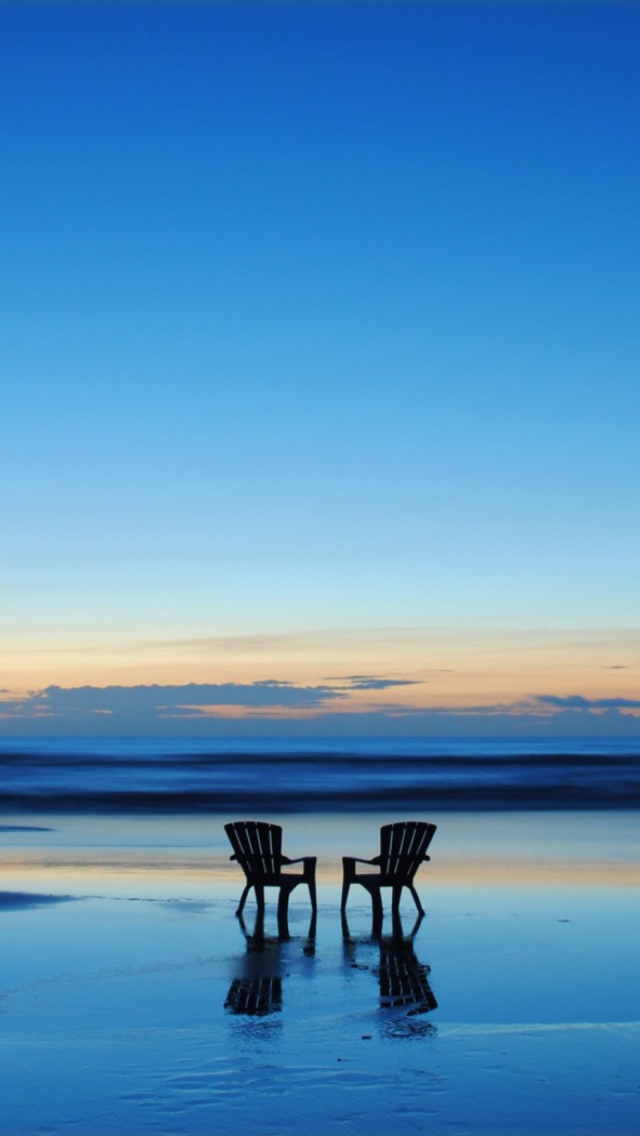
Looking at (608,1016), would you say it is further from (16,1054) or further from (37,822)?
(37,822)

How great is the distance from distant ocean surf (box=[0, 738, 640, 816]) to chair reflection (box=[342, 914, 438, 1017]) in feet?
53.6

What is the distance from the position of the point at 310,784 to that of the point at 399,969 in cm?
3090

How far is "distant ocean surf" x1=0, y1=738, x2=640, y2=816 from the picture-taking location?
28.2 metres

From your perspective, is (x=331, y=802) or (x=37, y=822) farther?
(x=331, y=802)

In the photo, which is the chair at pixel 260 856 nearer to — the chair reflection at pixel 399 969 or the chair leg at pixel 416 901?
the chair reflection at pixel 399 969

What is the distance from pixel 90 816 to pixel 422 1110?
63.5 ft

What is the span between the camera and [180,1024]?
6.80 meters

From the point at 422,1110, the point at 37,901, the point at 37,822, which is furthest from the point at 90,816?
the point at 422,1110

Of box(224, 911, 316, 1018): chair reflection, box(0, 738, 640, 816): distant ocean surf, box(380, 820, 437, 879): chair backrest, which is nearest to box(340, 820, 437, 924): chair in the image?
box(380, 820, 437, 879): chair backrest

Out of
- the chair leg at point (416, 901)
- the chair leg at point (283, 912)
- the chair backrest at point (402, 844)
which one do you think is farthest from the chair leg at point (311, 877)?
the chair leg at point (416, 901)

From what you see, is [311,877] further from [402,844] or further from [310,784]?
[310,784]

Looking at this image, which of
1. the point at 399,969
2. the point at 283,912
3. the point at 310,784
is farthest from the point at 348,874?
the point at 310,784

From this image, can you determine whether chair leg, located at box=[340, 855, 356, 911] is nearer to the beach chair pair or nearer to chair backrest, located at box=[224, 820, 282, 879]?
the beach chair pair

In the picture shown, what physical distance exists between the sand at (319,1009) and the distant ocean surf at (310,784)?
14.8 m
